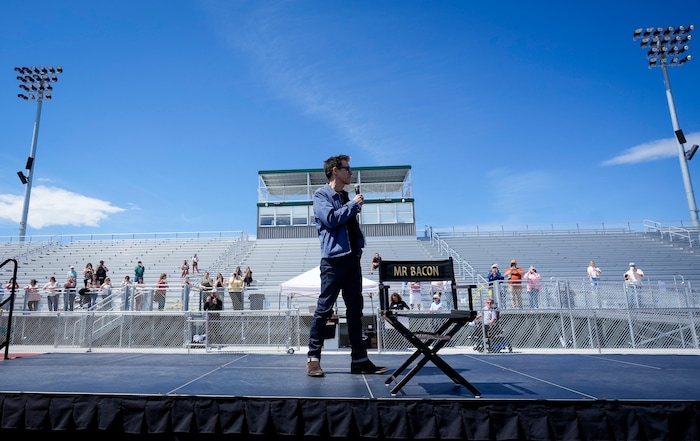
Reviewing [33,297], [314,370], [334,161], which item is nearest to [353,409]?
[314,370]

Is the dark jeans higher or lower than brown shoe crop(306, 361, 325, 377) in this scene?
higher

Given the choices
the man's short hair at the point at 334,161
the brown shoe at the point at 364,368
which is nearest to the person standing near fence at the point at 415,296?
the brown shoe at the point at 364,368

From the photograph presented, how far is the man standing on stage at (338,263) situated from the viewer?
3367 mm

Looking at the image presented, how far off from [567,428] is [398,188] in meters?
28.0

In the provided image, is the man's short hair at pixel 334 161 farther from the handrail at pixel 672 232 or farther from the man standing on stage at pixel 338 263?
the handrail at pixel 672 232

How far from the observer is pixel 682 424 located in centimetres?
226

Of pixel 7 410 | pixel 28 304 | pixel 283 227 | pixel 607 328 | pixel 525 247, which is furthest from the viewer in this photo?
pixel 283 227

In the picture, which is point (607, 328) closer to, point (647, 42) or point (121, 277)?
point (121, 277)

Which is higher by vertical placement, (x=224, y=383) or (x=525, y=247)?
(x=525, y=247)

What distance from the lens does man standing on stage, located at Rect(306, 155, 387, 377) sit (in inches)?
133

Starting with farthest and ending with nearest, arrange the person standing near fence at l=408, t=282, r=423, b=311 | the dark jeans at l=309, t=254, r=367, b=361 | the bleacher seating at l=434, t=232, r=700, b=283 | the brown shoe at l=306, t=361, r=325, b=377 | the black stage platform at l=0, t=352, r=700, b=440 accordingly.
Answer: the bleacher seating at l=434, t=232, r=700, b=283, the person standing near fence at l=408, t=282, r=423, b=311, the dark jeans at l=309, t=254, r=367, b=361, the brown shoe at l=306, t=361, r=325, b=377, the black stage platform at l=0, t=352, r=700, b=440

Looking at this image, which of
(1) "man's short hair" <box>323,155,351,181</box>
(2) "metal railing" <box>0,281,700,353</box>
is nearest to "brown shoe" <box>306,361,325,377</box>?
(1) "man's short hair" <box>323,155,351,181</box>

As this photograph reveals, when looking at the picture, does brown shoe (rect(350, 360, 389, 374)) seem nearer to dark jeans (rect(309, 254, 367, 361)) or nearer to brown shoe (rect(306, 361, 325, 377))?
dark jeans (rect(309, 254, 367, 361))

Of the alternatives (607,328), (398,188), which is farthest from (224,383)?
(398,188)
